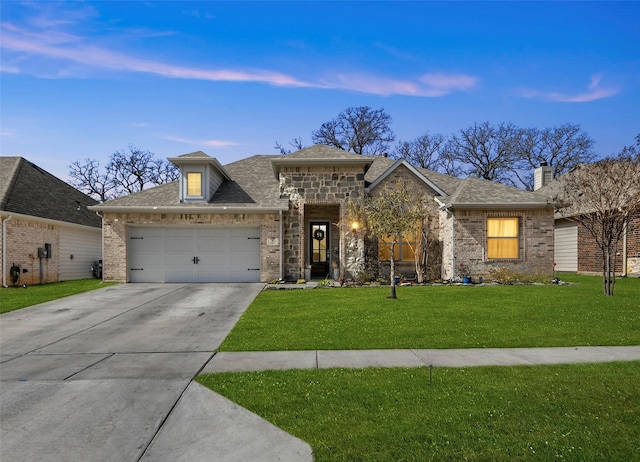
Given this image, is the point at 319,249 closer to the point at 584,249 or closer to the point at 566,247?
the point at 584,249

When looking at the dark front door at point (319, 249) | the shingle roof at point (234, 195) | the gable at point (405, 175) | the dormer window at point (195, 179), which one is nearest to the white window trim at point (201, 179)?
the dormer window at point (195, 179)

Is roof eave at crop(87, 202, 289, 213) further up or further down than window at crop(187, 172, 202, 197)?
further down

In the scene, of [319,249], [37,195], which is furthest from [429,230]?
[37,195]

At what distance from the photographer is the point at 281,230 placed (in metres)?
15.6

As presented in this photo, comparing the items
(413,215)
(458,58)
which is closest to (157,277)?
(413,215)

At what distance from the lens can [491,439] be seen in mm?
3279

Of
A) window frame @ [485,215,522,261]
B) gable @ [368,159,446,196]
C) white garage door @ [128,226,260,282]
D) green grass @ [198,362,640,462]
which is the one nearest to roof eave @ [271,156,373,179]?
gable @ [368,159,446,196]

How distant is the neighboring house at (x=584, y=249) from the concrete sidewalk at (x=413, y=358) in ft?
44.6

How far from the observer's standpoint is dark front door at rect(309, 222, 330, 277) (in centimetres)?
1848

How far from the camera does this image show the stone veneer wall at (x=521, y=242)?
1548cm

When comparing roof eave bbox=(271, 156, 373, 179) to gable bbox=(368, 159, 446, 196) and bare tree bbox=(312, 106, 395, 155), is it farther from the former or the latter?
bare tree bbox=(312, 106, 395, 155)

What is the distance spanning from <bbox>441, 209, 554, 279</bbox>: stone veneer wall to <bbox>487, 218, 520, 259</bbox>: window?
0.72 ft

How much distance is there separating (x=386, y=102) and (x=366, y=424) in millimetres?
37532

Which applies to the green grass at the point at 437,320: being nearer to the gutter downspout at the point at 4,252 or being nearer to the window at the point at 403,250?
the window at the point at 403,250
